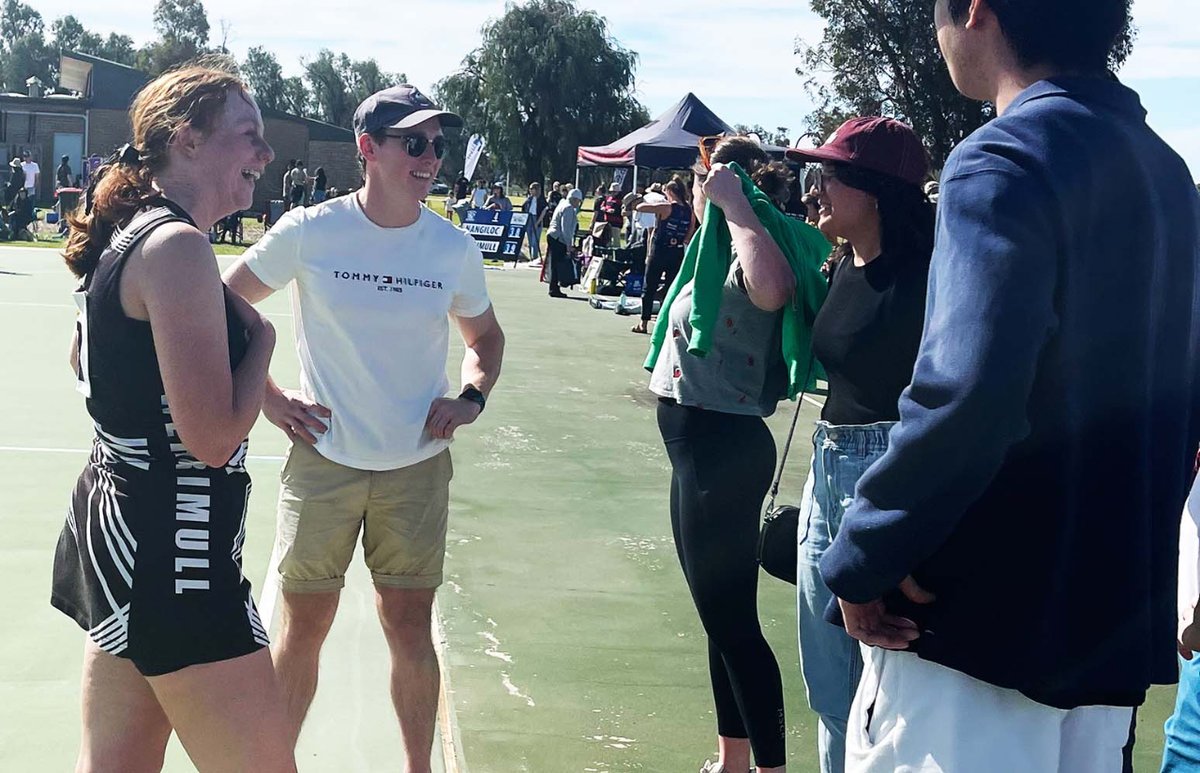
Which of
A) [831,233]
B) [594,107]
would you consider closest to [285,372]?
[831,233]

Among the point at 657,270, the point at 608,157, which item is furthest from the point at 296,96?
the point at 657,270

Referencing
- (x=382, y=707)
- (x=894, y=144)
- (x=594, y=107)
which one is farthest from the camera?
(x=594, y=107)

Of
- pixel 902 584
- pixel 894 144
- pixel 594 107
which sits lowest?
pixel 902 584

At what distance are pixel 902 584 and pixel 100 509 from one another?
61.1 inches

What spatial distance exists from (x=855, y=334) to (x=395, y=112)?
1476mm

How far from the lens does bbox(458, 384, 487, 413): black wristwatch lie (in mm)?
3770

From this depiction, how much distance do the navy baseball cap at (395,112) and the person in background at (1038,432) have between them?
75.1 inches

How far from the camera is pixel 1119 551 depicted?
1.85 metres

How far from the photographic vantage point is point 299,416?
3518 millimetres

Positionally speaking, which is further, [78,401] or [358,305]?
[78,401]

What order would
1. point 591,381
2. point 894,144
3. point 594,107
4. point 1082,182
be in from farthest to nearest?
point 594,107 < point 591,381 < point 894,144 < point 1082,182

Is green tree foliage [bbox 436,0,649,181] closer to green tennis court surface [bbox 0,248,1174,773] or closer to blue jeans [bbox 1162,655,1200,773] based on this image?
green tennis court surface [bbox 0,248,1174,773]

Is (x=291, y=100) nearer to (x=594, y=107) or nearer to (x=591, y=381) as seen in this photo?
(x=594, y=107)

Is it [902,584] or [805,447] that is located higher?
[902,584]
